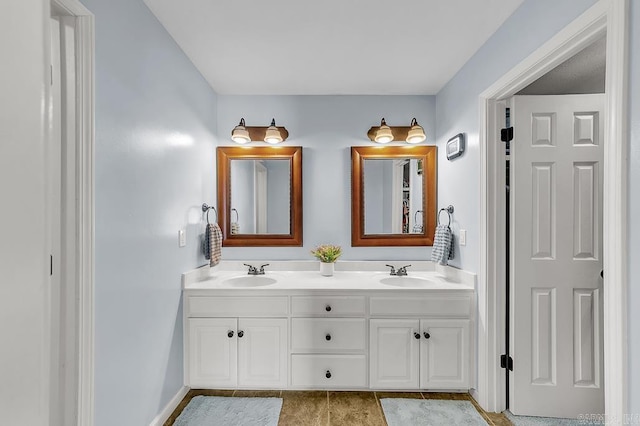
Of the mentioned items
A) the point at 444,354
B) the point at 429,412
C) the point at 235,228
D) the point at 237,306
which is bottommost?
the point at 429,412

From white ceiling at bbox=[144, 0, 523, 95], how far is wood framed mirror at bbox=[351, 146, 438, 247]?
0.58 metres

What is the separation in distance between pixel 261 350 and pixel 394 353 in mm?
942

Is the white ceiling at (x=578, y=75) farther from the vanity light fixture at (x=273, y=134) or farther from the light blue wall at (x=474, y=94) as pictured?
the vanity light fixture at (x=273, y=134)

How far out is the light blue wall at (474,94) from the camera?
1538mm

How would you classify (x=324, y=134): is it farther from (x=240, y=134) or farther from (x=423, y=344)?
(x=423, y=344)

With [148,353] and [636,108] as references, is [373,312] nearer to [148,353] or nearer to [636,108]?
[148,353]

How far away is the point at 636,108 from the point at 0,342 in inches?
65.1

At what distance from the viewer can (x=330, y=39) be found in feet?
6.62

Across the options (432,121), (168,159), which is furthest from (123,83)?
(432,121)

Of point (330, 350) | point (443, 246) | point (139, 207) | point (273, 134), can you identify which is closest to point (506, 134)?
point (443, 246)

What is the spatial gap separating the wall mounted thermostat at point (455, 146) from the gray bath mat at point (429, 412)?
5.80 ft

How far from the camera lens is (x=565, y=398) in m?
1.96

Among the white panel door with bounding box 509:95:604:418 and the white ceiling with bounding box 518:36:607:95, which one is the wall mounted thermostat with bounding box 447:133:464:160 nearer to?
the white panel door with bounding box 509:95:604:418

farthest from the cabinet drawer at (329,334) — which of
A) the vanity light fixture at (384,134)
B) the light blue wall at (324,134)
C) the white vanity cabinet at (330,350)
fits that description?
the vanity light fixture at (384,134)
